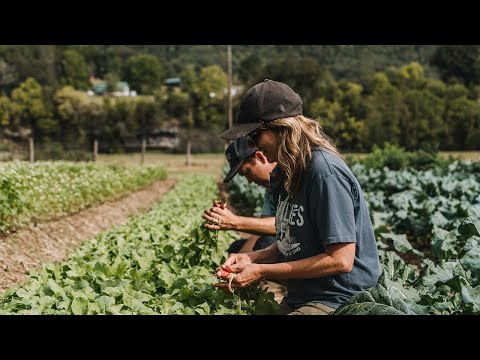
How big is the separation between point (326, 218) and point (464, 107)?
57.5 m

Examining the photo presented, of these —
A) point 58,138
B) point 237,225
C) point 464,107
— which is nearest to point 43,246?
point 237,225

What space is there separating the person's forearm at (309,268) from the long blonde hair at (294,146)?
0.38 m

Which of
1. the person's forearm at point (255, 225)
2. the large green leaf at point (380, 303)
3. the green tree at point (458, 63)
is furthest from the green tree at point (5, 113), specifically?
the large green leaf at point (380, 303)

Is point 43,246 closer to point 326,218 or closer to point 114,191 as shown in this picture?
point 326,218

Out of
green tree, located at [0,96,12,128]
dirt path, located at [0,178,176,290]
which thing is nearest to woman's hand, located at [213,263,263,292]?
dirt path, located at [0,178,176,290]

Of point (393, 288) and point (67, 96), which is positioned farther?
point (67, 96)

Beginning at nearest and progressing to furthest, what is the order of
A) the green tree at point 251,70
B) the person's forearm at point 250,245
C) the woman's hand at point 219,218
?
the woman's hand at point 219,218 → the person's forearm at point 250,245 → the green tree at point 251,70

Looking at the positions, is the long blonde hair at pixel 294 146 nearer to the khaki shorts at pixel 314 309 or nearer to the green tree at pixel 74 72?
the khaki shorts at pixel 314 309

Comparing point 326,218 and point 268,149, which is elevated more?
point 268,149

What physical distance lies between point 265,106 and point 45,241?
18.4 feet

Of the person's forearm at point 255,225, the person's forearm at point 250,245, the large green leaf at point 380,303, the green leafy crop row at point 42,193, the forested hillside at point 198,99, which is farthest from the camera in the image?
the forested hillside at point 198,99

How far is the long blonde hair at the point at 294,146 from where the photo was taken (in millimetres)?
3150

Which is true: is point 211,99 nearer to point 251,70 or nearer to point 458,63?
point 251,70
